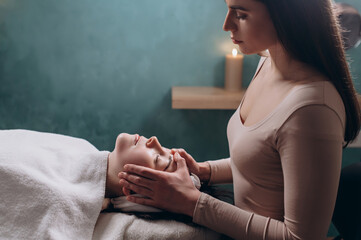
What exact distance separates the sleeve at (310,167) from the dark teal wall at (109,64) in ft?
4.42

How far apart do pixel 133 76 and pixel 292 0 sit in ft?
4.65

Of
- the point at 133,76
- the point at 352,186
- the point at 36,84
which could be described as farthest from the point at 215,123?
the point at 352,186

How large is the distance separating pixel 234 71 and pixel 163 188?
1.19 m

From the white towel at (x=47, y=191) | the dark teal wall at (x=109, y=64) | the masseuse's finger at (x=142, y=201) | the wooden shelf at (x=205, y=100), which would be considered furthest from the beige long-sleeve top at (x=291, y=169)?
the dark teal wall at (x=109, y=64)

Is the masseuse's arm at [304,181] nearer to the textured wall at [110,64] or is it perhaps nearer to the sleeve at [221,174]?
the sleeve at [221,174]

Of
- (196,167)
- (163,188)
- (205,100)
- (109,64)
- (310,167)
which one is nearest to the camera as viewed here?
(310,167)

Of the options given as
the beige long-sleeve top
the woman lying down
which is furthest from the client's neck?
the beige long-sleeve top

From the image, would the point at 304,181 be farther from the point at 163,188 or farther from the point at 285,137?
the point at 163,188

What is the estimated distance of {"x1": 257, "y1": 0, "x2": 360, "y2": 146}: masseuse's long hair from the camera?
3.12ft

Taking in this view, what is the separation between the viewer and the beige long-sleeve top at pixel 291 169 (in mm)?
937

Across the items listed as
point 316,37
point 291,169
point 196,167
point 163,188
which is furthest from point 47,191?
point 316,37

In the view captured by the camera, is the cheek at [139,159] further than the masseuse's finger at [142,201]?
Yes

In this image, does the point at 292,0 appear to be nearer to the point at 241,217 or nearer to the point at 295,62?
the point at 295,62

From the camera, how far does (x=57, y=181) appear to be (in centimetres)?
123
